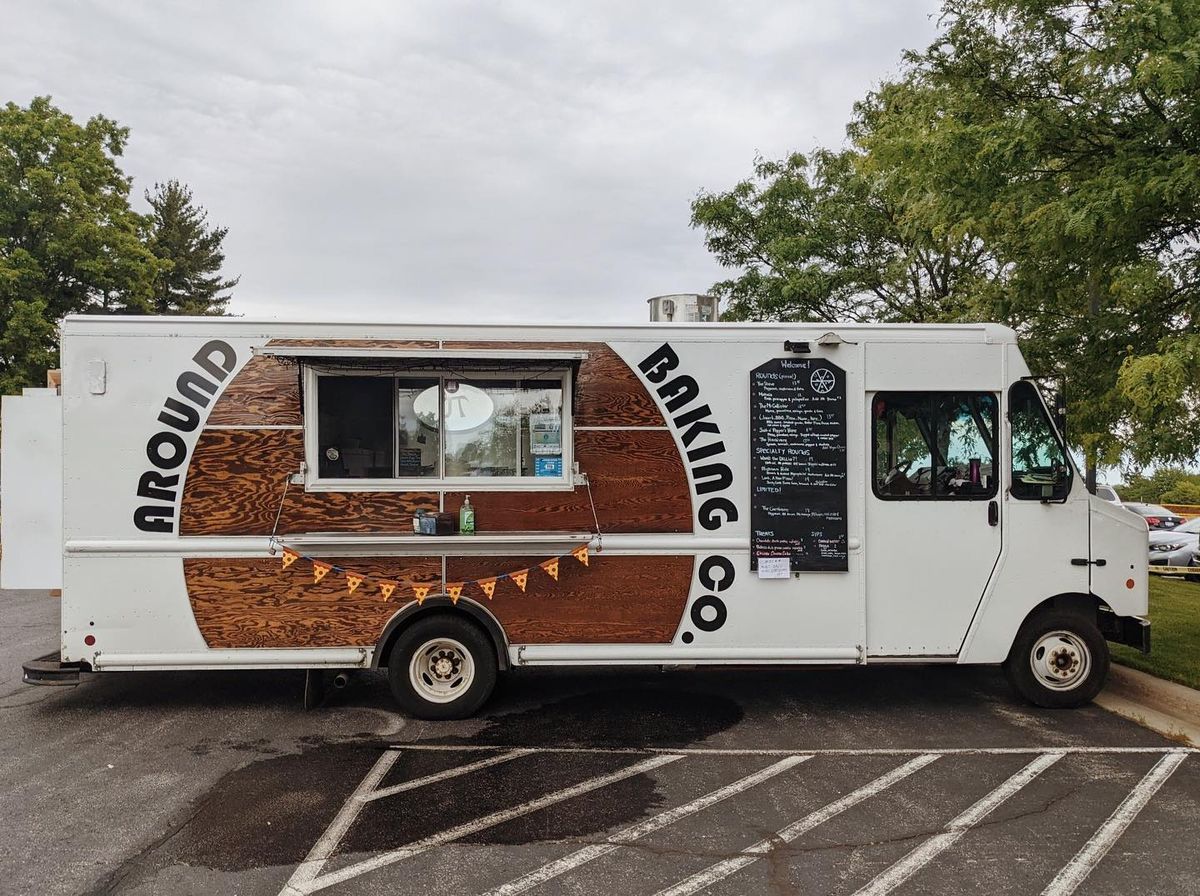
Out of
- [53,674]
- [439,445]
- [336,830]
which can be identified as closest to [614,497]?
[439,445]

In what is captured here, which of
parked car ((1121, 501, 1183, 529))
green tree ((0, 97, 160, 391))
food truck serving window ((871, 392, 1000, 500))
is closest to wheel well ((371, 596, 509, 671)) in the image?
food truck serving window ((871, 392, 1000, 500))

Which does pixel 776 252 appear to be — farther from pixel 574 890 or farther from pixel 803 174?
pixel 574 890

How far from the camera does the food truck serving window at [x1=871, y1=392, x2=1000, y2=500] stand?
6301 millimetres

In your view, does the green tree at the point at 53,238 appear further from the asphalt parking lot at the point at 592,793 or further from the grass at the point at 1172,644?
the grass at the point at 1172,644

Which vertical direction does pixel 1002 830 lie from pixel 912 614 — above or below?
below

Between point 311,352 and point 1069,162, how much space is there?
19.8 feet

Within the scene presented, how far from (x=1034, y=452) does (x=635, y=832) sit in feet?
13.6

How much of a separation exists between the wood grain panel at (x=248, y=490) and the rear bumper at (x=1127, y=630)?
19.4 ft

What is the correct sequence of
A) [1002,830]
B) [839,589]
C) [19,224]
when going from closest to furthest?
[1002,830], [839,589], [19,224]

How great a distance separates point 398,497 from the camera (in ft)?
20.1

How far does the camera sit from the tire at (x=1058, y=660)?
20.7ft

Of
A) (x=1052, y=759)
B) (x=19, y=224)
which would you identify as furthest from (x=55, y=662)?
(x=19, y=224)

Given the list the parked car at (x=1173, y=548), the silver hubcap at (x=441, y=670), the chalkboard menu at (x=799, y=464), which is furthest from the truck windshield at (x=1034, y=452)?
the parked car at (x=1173, y=548)

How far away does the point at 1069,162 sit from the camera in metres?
6.68
